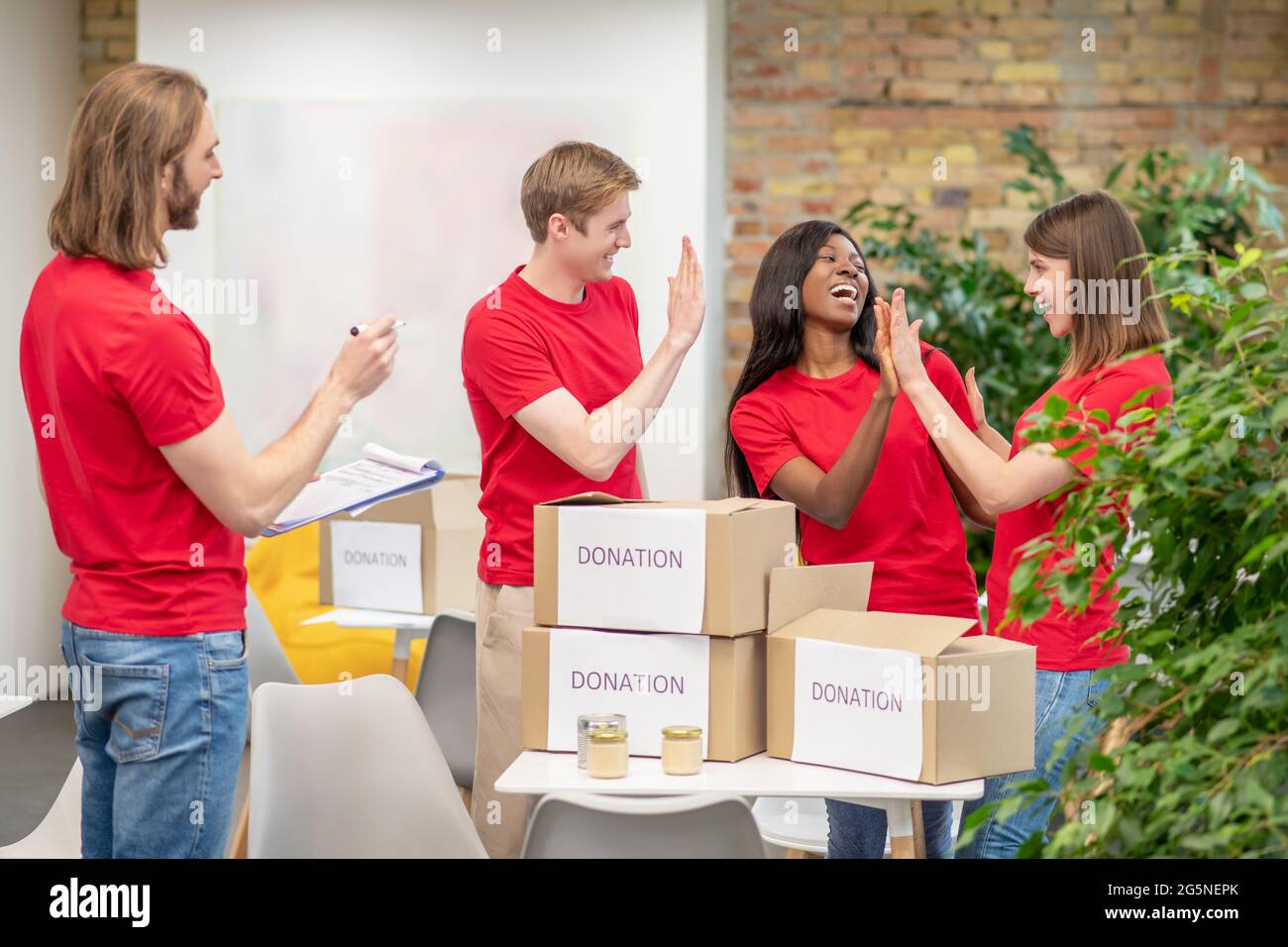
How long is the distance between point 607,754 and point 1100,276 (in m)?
1.10

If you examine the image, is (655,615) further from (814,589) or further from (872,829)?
(872,829)

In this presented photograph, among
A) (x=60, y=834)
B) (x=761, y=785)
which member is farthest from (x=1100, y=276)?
(x=60, y=834)

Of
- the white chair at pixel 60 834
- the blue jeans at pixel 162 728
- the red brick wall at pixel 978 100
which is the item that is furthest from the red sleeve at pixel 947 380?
the red brick wall at pixel 978 100

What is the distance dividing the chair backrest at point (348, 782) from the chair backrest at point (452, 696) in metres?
0.91

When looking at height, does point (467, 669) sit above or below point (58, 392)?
below

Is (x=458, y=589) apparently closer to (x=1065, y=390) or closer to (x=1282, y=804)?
(x=1065, y=390)

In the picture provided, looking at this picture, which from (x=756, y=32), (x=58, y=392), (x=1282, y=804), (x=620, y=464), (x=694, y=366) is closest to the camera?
(x=1282, y=804)

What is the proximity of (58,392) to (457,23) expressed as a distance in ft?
10.8

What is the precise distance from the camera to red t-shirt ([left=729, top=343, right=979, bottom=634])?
2.38 m

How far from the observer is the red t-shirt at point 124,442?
1665mm

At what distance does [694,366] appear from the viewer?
4527 mm

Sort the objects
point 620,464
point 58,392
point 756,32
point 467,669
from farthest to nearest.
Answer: point 756,32
point 467,669
point 620,464
point 58,392

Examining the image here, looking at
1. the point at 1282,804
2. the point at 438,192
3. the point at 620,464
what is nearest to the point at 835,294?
the point at 620,464

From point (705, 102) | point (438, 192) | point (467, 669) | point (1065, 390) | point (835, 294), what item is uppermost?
point (705, 102)
